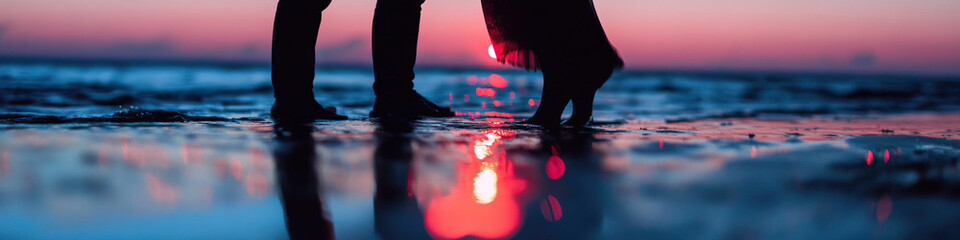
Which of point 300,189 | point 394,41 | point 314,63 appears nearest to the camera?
point 300,189

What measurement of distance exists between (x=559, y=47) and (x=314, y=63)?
1045 millimetres

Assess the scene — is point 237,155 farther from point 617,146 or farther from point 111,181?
point 617,146

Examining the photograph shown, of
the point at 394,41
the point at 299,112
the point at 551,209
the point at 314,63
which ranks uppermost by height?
the point at 394,41

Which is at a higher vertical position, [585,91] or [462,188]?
[585,91]

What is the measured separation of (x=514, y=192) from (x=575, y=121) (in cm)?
131

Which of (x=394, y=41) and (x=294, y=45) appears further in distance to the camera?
(x=394, y=41)

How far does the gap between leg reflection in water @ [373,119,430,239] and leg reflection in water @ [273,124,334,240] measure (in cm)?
7

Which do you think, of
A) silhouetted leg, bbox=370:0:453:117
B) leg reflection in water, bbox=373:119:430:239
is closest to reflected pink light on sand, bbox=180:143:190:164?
leg reflection in water, bbox=373:119:430:239

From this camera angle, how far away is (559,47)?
2031mm

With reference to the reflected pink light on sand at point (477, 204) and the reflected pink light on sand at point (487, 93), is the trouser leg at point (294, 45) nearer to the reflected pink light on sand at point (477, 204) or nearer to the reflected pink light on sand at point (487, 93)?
the reflected pink light on sand at point (477, 204)

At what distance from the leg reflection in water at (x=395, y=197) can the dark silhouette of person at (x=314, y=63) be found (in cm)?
98

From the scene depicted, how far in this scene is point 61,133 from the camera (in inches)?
59.9

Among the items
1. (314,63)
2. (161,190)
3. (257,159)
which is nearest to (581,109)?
(314,63)

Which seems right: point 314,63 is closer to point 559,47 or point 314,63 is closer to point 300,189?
point 559,47
